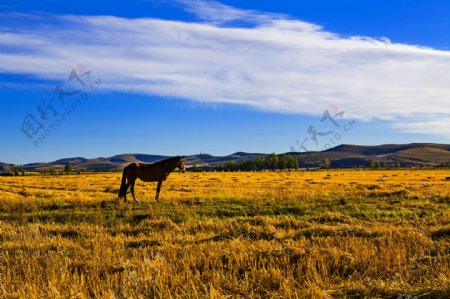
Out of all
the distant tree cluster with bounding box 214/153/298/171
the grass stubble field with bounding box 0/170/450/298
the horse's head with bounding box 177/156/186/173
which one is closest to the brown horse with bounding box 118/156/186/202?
the horse's head with bounding box 177/156/186/173

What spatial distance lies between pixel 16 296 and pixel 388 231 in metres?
9.71

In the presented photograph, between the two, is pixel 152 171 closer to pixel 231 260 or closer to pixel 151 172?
pixel 151 172

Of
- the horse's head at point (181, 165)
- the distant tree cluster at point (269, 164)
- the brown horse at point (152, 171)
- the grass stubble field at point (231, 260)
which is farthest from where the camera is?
the distant tree cluster at point (269, 164)

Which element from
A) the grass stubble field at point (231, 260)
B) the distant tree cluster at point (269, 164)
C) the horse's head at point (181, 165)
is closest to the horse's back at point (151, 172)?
the horse's head at point (181, 165)

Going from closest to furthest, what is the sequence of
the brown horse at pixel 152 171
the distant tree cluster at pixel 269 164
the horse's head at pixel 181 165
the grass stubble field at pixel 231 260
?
the grass stubble field at pixel 231 260 → the brown horse at pixel 152 171 → the horse's head at pixel 181 165 → the distant tree cluster at pixel 269 164

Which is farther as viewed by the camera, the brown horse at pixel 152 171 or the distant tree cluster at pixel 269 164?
the distant tree cluster at pixel 269 164

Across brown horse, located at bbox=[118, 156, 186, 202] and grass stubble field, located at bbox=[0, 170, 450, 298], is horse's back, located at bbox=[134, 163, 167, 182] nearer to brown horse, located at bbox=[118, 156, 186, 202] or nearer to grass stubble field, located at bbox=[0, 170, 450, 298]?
brown horse, located at bbox=[118, 156, 186, 202]

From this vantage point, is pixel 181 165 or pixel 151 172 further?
pixel 181 165

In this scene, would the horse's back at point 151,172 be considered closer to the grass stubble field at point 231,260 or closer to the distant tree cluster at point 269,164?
the grass stubble field at point 231,260

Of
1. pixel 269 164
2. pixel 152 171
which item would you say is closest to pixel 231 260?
pixel 152 171

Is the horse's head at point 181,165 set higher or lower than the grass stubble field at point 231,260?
higher

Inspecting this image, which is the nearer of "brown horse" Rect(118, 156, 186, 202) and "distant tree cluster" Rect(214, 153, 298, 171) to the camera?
"brown horse" Rect(118, 156, 186, 202)

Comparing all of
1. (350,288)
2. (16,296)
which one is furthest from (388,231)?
(16,296)

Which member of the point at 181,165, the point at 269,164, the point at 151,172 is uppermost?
the point at 181,165
